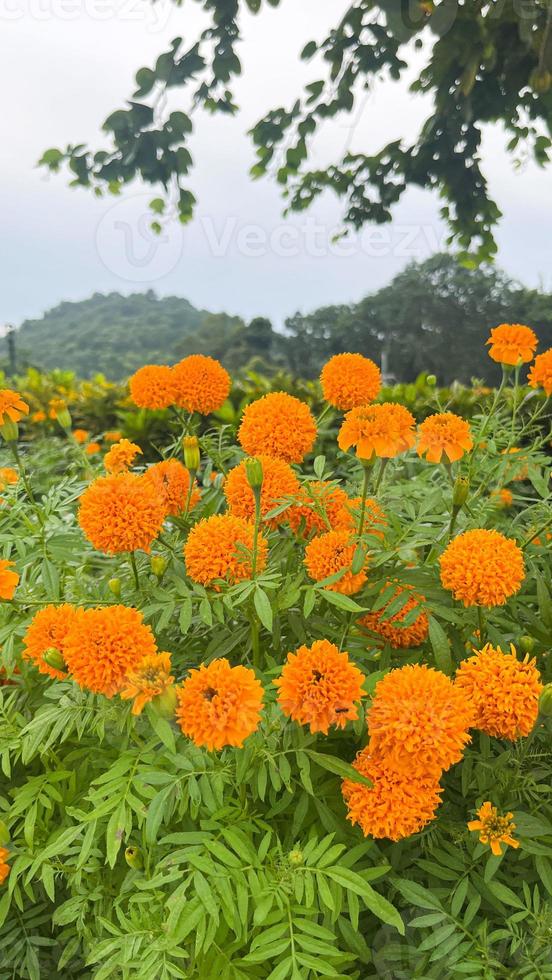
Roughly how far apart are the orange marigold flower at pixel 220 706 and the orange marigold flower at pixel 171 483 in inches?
16.1

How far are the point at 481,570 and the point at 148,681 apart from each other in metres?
0.48

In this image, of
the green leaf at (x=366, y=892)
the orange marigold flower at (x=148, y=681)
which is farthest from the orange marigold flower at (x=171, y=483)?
the green leaf at (x=366, y=892)

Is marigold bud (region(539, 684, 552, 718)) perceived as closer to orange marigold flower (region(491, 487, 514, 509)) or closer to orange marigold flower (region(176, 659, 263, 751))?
orange marigold flower (region(176, 659, 263, 751))

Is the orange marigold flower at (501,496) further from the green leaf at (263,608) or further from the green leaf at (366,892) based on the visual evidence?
the green leaf at (366,892)

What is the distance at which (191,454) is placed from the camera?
50.7 inches

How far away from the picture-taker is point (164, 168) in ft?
14.2

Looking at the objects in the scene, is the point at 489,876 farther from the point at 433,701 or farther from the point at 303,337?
the point at 303,337

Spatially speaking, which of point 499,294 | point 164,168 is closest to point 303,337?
point 499,294

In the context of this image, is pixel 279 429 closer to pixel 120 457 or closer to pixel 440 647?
pixel 120 457

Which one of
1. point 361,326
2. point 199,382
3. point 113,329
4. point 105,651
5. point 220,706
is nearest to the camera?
point 220,706

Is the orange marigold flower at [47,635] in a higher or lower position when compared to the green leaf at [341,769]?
higher

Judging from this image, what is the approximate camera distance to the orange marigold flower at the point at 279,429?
51.4 inches

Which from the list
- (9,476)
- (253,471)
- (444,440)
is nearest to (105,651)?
(253,471)

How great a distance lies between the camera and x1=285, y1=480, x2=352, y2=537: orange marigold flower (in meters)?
1.25
